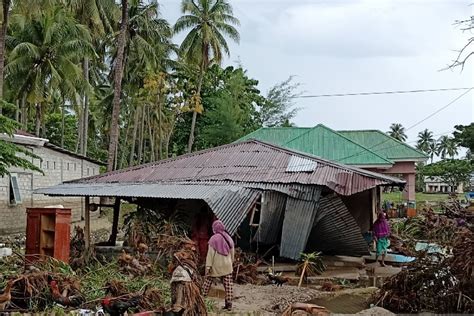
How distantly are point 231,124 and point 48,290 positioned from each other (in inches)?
1240

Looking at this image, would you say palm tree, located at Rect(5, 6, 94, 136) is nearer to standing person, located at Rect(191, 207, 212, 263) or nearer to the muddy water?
standing person, located at Rect(191, 207, 212, 263)

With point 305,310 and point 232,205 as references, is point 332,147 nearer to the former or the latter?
point 232,205

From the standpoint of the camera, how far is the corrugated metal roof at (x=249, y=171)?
46.9 ft

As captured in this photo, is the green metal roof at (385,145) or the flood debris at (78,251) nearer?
the flood debris at (78,251)

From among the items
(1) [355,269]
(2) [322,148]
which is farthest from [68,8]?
(1) [355,269]

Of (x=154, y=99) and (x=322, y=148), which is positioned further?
(x=154, y=99)

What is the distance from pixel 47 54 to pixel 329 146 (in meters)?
14.9

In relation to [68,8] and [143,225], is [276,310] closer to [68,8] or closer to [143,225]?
[143,225]

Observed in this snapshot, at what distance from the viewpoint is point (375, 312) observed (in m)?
9.07

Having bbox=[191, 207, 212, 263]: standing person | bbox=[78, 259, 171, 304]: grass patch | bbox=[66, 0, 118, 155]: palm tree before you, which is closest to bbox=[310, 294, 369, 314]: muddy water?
bbox=[78, 259, 171, 304]: grass patch

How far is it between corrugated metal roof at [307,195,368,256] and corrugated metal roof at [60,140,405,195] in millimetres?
809

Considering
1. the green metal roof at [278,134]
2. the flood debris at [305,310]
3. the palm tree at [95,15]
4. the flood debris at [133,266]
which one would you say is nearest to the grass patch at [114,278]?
the flood debris at [133,266]

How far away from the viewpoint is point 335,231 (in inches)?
612

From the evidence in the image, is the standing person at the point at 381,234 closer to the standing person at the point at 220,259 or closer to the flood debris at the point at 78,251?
the standing person at the point at 220,259
